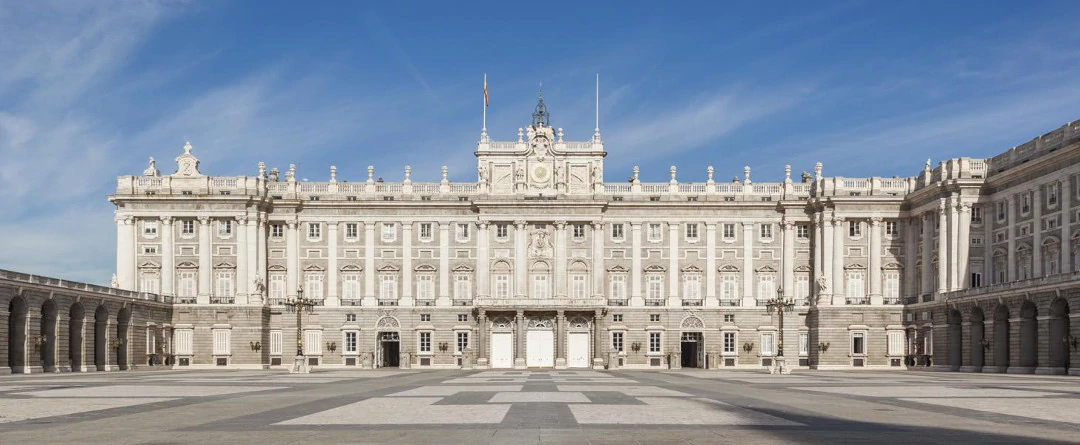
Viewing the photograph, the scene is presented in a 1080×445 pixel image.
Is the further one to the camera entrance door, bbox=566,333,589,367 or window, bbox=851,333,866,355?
entrance door, bbox=566,333,589,367

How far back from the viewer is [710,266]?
8962 centimetres

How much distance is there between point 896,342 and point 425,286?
37.0 meters

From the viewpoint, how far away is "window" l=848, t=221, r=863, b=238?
287 ft

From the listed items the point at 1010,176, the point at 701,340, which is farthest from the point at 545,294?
the point at 1010,176

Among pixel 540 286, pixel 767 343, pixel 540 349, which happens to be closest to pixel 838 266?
pixel 767 343

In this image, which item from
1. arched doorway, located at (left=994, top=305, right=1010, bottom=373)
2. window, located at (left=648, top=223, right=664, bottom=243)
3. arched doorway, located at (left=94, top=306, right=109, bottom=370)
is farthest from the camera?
window, located at (left=648, top=223, right=664, bottom=243)

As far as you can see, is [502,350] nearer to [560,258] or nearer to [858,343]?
[560,258]

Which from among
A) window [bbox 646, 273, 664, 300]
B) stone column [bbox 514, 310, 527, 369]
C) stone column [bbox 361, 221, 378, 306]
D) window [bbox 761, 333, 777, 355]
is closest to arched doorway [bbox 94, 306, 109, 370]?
stone column [bbox 361, 221, 378, 306]

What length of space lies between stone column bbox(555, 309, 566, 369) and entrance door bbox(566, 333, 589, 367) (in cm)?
109

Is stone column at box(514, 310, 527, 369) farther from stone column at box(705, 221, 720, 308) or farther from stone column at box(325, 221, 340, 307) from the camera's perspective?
stone column at box(705, 221, 720, 308)

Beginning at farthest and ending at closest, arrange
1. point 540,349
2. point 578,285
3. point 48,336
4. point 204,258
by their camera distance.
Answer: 1. point 578,285
2. point 540,349
3. point 204,258
4. point 48,336

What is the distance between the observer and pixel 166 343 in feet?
284

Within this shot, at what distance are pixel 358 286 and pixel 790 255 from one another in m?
34.6

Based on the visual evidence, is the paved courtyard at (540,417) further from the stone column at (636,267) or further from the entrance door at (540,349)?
the stone column at (636,267)
